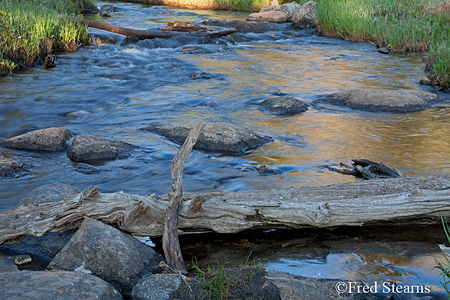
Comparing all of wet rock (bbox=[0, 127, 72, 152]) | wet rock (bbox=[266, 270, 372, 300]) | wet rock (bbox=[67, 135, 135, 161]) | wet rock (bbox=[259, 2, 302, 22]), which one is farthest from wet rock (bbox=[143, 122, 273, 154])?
wet rock (bbox=[259, 2, 302, 22])

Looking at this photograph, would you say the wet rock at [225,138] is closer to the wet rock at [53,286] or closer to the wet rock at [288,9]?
the wet rock at [53,286]

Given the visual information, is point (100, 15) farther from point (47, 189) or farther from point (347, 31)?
point (47, 189)

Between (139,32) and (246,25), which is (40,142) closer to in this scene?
(139,32)

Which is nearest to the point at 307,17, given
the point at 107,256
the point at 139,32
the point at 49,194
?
the point at 139,32

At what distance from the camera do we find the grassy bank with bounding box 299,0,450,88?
14.0 metres

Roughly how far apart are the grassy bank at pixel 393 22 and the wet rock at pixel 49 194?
1011 cm

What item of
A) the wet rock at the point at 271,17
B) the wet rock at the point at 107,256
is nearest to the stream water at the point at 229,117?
the wet rock at the point at 107,256

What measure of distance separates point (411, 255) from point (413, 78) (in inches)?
338

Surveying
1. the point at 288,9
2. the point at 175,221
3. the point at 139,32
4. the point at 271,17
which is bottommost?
the point at 175,221

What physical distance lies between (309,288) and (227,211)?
107cm

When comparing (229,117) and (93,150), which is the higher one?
(93,150)

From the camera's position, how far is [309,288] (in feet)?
Answer: 9.78

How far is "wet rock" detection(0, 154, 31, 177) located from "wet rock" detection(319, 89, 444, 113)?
234 inches

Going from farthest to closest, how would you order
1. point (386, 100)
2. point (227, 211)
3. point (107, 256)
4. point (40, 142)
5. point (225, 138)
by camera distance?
1. point (386, 100)
2. point (225, 138)
3. point (40, 142)
4. point (227, 211)
5. point (107, 256)
